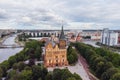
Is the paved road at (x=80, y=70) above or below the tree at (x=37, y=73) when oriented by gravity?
below

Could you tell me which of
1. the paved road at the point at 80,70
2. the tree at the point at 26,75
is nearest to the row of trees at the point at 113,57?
the paved road at the point at 80,70

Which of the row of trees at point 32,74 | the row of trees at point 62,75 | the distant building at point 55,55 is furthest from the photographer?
the distant building at point 55,55

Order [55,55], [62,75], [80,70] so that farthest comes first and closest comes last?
[55,55]
[80,70]
[62,75]

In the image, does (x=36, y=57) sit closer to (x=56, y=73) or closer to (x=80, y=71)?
(x=80, y=71)

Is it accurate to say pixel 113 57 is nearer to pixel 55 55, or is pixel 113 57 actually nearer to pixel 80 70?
pixel 80 70

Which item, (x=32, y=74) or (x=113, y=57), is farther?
(x=113, y=57)

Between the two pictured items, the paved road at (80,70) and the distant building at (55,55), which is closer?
the paved road at (80,70)

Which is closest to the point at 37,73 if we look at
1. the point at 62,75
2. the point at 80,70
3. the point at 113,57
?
the point at 62,75

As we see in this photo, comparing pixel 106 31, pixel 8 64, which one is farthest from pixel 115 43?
pixel 8 64

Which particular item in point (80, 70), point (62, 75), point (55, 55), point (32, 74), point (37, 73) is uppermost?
point (55, 55)

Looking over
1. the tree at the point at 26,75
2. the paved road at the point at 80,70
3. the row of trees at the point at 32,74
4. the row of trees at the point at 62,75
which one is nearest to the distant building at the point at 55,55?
the paved road at the point at 80,70

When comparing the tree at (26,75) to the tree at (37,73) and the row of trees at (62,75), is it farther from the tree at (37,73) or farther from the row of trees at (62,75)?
the row of trees at (62,75)

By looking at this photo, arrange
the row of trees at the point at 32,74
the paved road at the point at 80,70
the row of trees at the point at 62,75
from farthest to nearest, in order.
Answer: the paved road at the point at 80,70 → the row of trees at the point at 32,74 → the row of trees at the point at 62,75
